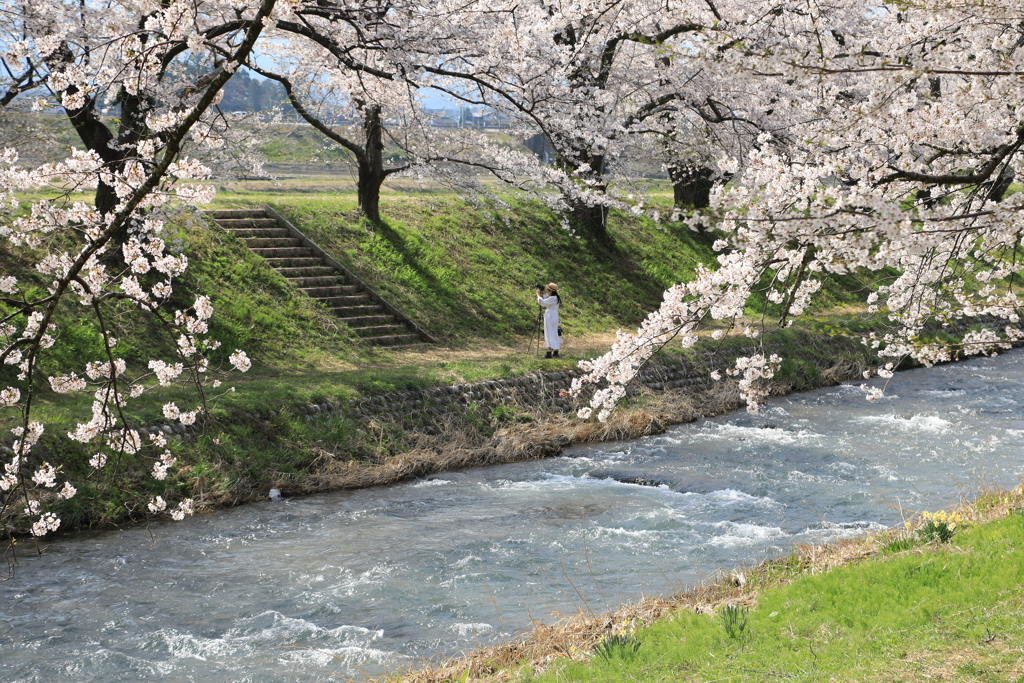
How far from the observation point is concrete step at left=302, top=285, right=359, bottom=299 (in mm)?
18141

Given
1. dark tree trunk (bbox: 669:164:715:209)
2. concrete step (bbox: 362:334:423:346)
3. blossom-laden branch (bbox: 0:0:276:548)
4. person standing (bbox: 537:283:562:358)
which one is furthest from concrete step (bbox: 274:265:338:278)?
dark tree trunk (bbox: 669:164:715:209)

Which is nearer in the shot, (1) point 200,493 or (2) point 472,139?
(1) point 200,493

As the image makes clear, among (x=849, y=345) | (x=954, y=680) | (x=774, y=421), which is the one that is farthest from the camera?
(x=849, y=345)

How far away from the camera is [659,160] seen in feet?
89.3

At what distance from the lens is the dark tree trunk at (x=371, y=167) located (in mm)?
20984

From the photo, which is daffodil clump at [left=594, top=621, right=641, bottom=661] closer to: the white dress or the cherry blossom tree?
the cherry blossom tree

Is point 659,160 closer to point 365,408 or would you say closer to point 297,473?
point 365,408

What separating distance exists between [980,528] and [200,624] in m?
6.52

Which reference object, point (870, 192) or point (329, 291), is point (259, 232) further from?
point (870, 192)

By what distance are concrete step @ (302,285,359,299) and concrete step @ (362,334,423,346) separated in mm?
1623

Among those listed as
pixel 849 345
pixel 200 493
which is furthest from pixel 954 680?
pixel 849 345

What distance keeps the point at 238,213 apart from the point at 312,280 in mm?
2927

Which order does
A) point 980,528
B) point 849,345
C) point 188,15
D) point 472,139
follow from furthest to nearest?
1. point 472,139
2. point 849,345
3. point 980,528
4. point 188,15

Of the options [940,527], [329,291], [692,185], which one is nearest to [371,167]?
[329,291]
